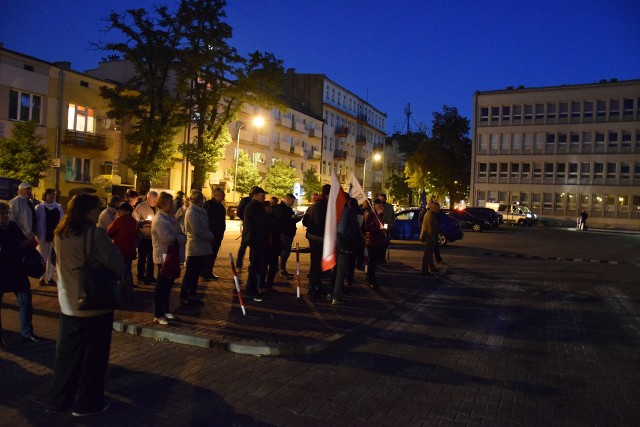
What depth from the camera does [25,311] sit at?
22.2 ft

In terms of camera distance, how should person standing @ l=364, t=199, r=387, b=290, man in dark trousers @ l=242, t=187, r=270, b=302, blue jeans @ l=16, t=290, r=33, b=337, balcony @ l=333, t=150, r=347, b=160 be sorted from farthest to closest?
balcony @ l=333, t=150, r=347, b=160, person standing @ l=364, t=199, r=387, b=290, man in dark trousers @ l=242, t=187, r=270, b=302, blue jeans @ l=16, t=290, r=33, b=337

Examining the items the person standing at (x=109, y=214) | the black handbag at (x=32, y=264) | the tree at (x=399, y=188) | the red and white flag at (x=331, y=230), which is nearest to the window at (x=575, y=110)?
the tree at (x=399, y=188)

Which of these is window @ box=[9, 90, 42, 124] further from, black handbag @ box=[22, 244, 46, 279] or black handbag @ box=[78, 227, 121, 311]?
black handbag @ box=[78, 227, 121, 311]

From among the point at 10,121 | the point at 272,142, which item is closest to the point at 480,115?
the point at 272,142

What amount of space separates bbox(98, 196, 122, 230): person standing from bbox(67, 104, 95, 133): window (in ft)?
99.1

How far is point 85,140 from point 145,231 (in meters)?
29.6

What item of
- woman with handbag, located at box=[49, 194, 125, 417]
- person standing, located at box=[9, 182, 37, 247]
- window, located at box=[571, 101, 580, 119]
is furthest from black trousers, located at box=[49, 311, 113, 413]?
window, located at box=[571, 101, 580, 119]

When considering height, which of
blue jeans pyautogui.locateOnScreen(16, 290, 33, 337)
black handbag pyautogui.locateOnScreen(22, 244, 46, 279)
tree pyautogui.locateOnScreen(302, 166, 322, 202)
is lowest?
blue jeans pyautogui.locateOnScreen(16, 290, 33, 337)

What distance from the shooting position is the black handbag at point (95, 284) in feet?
15.0

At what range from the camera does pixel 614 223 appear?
214ft

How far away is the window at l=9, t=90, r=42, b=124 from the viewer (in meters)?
32.6

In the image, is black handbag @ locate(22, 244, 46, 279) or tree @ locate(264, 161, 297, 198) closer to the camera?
black handbag @ locate(22, 244, 46, 279)

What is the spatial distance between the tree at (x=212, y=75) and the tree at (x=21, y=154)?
34.7 feet

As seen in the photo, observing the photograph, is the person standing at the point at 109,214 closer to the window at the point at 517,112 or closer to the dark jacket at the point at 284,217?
the dark jacket at the point at 284,217
